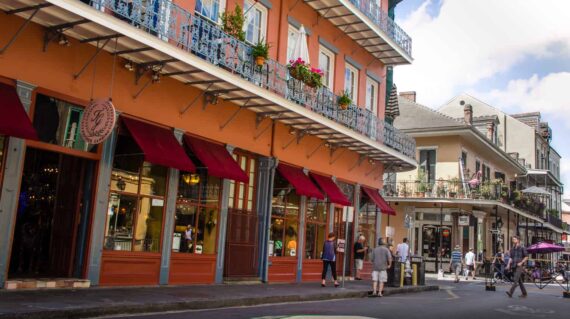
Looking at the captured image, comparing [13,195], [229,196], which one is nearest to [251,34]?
[229,196]

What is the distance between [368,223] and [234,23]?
37.3 ft

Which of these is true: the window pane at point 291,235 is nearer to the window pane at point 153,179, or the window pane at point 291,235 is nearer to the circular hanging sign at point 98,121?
the window pane at point 153,179

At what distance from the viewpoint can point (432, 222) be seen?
33.7 meters

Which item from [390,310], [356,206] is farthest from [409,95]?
[390,310]

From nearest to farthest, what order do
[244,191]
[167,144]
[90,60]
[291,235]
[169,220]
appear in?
[90,60] → [167,144] → [169,220] → [244,191] → [291,235]

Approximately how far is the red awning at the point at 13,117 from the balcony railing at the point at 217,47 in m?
2.24

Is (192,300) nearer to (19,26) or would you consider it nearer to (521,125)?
(19,26)

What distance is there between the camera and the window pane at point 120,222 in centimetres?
1228

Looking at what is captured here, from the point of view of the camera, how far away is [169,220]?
537 inches

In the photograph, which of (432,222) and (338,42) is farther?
(432,222)

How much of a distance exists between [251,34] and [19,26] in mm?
7032

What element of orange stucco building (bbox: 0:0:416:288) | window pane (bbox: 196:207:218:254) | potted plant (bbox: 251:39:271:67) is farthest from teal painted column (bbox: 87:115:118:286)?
potted plant (bbox: 251:39:271:67)

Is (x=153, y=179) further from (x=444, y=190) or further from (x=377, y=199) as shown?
(x=444, y=190)

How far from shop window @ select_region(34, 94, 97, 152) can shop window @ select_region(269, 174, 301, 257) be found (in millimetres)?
6797
